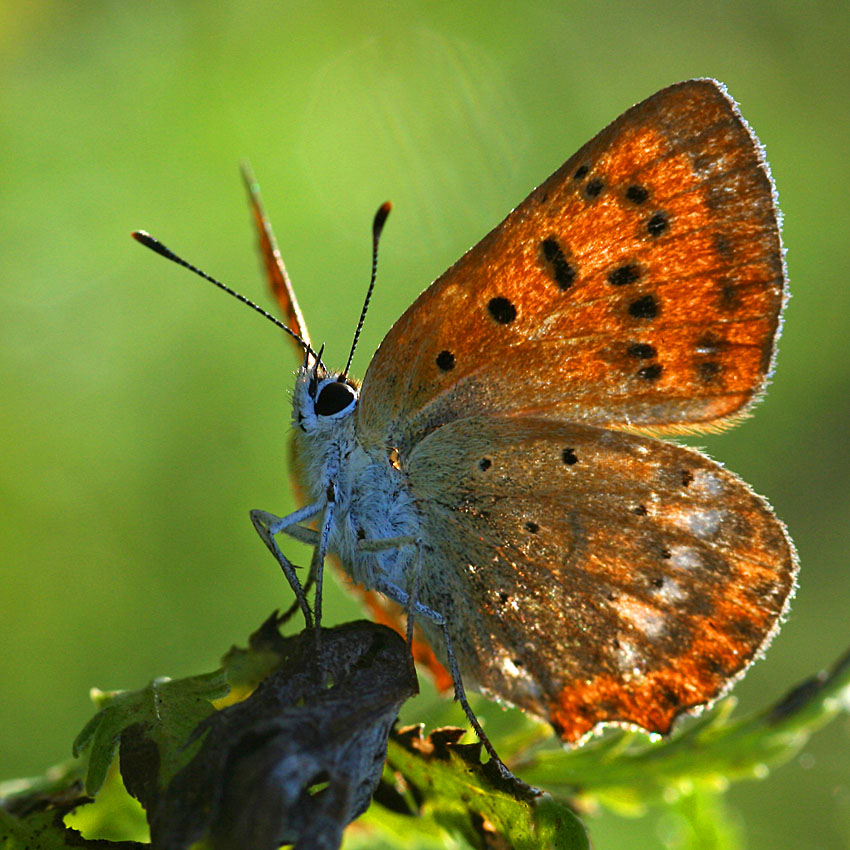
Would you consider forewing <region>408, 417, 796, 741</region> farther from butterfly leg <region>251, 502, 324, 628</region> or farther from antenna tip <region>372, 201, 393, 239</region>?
antenna tip <region>372, 201, 393, 239</region>

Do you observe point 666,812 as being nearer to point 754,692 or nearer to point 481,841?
point 481,841

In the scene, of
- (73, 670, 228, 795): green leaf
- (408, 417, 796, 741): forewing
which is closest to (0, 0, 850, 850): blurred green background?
(408, 417, 796, 741): forewing

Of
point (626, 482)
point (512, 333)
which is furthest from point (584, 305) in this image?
point (626, 482)

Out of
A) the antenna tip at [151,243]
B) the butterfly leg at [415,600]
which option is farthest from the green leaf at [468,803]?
the antenna tip at [151,243]

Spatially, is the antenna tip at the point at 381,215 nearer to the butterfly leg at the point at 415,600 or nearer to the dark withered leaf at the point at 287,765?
the butterfly leg at the point at 415,600

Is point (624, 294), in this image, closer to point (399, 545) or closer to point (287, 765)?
point (399, 545)

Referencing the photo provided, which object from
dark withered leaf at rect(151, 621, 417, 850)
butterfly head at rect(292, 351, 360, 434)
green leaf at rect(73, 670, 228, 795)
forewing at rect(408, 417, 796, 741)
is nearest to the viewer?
dark withered leaf at rect(151, 621, 417, 850)
